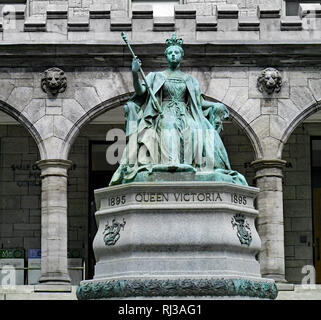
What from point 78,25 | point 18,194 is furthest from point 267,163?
point 18,194

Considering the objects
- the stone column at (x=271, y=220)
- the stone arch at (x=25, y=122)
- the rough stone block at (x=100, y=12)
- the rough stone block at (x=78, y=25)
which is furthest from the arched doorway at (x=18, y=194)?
the stone column at (x=271, y=220)

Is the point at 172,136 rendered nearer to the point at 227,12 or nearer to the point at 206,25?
the point at 206,25

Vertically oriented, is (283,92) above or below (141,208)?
above

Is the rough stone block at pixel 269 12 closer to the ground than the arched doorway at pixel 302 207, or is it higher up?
higher up

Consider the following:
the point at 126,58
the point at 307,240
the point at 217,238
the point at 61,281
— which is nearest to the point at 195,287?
the point at 217,238

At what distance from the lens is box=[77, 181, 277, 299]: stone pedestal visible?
13.1 m

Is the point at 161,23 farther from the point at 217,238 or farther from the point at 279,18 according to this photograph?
the point at 217,238

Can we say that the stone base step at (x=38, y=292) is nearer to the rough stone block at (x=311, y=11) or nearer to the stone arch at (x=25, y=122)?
the stone arch at (x=25, y=122)

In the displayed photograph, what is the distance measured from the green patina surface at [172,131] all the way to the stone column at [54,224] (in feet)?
23.0

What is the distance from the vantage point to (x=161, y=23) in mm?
22672

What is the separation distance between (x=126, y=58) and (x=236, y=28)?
7.28ft

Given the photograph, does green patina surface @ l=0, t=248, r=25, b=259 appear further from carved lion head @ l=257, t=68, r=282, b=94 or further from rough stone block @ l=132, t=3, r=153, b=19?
carved lion head @ l=257, t=68, r=282, b=94

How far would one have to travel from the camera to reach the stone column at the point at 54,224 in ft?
70.7

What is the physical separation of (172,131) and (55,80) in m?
8.20
